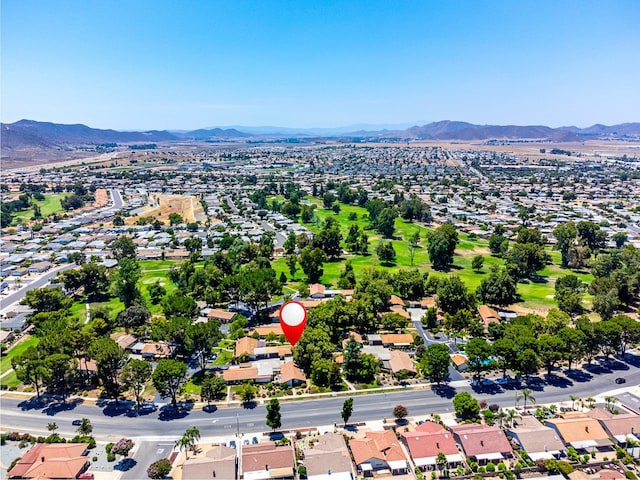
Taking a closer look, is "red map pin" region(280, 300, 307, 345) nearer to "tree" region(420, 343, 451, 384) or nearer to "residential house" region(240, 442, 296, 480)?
"residential house" region(240, 442, 296, 480)

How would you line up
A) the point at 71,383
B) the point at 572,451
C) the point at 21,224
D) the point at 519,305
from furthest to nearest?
the point at 21,224 → the point at 519,305 → the point at 71,383 → the point at 572,451

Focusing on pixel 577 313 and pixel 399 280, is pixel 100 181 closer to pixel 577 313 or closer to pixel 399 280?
pixel 399 280

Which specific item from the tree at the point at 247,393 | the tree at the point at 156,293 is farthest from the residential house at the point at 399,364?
the tree at the point at 156,293

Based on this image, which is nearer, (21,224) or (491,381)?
(491,381)

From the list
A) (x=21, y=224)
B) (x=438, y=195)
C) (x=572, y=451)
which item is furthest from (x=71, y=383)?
(x=438, y=195)

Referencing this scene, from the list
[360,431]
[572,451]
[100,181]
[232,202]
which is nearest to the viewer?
[572,451]

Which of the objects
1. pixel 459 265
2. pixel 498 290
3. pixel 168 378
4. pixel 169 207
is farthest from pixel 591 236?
pixel 169 207

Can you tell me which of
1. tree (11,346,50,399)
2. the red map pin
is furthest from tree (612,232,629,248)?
tree (11,346,50,399)

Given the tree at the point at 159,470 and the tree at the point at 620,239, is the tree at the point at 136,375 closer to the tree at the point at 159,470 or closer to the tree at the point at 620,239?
the tree at the point at 159,470
